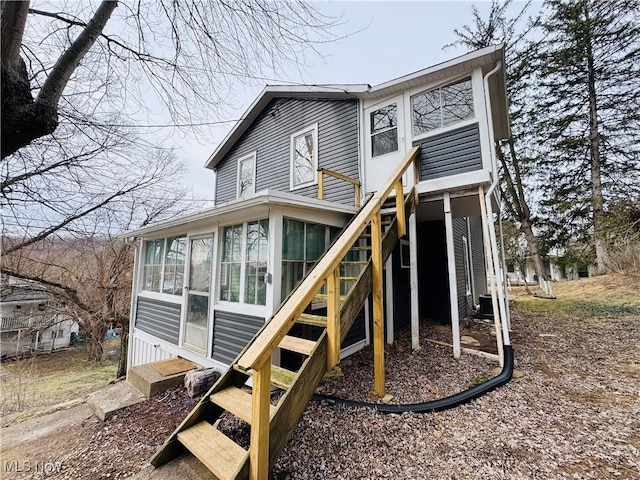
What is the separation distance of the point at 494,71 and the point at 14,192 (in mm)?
8229

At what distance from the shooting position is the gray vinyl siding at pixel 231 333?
3.88 metres

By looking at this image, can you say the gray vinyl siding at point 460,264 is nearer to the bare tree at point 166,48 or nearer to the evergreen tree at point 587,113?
the evergreen tree at point 587,113

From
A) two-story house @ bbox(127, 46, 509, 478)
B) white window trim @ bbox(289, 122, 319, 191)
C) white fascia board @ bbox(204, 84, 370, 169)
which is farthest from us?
white window trim @ bbox(289, 122, 319, 191)

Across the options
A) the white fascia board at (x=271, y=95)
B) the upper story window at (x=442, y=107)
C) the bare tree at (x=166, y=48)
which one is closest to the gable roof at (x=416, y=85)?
the white fascia board at (x=271, y=95)

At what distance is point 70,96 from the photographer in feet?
11.8

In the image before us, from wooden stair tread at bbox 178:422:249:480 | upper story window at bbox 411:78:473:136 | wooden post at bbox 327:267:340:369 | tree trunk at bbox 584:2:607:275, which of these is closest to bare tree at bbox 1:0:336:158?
upper story window at bbox 411:78:473:136

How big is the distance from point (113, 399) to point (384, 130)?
255 inches

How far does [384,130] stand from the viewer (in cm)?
546

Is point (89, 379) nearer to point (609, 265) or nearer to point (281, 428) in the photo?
point (281, 428)

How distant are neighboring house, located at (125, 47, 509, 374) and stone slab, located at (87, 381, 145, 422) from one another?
1.00m

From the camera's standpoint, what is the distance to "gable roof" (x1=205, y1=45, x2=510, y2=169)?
13.8 ft

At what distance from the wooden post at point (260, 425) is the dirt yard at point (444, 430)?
1.46ft

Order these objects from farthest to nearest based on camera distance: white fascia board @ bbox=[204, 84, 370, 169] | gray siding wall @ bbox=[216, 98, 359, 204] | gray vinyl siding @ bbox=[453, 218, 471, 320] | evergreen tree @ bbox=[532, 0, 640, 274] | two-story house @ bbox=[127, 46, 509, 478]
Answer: evergreen tree @ bbox=[532, 0, 640, 274] → gray vinyl siding @ bbox=[453, 218, 471, 320] → gray siding wall @ bbox=[216, 98, 359, 204] → white fascia board @ bbox=[204, 84, 370, 169] → two-story house @ bbox=[127, 46, 509, 478]

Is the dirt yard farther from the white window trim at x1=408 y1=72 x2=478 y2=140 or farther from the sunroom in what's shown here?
the white window trim at x1=408 y1=72 x2=478 y2=140
